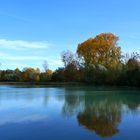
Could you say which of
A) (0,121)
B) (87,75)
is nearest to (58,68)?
(87,75)

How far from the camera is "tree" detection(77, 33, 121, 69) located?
5653 cm

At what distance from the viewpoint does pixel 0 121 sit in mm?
13930

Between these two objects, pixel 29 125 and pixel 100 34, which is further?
pixel 100 34

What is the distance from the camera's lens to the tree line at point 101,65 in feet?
164

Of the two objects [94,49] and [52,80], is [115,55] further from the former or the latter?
[52,80]

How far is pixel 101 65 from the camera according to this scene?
56.2 meters

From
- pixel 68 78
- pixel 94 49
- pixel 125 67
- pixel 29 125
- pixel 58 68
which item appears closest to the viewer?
pixel 29 125

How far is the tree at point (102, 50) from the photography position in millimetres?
56531

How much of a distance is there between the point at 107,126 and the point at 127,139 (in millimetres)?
2669

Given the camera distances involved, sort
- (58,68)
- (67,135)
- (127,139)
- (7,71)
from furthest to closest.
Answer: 1. (7,71)
2. (58,68)
3. (67,135)
4. (127,139)

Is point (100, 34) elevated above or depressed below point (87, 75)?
above

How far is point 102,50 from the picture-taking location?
5688 cm

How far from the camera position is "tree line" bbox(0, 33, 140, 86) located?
50.0 m

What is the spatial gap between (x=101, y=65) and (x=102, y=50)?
2.77m
